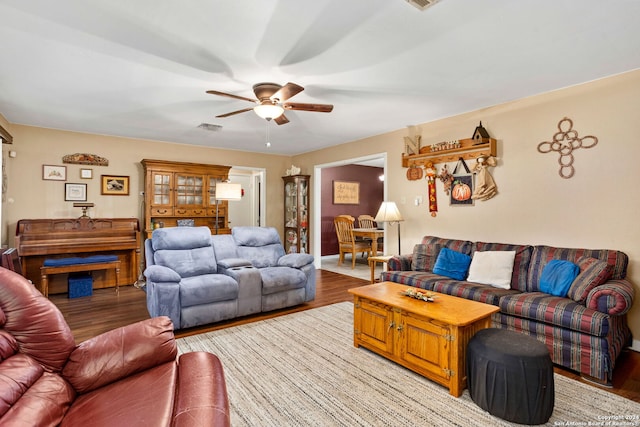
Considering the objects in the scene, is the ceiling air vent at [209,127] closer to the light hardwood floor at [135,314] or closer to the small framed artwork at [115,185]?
the small framed artwork at [115,185]

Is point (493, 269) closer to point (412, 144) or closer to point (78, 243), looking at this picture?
point (412, 144)

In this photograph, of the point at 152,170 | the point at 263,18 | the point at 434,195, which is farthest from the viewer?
the point at 152,170

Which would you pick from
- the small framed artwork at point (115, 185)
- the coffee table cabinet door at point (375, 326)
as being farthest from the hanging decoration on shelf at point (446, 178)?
the small framed artwork at point (115, 185)

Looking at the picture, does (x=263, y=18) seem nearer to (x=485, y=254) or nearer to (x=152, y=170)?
(x=485, y=254)

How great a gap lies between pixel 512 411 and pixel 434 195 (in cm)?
308

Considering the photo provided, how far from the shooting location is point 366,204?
893 cm

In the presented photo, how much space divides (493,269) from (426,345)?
5.06 ft

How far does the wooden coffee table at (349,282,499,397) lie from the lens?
219 cm

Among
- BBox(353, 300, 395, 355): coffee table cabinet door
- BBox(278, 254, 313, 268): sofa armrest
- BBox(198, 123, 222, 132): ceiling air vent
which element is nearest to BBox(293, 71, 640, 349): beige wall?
BBox(278, 254, 313, 268): sofa armrest

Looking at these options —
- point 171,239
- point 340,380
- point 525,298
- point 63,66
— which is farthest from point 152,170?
point 525,298

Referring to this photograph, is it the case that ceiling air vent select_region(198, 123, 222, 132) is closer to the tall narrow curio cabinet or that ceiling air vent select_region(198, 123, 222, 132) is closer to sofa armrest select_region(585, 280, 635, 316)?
the tall narrow curio cabinet

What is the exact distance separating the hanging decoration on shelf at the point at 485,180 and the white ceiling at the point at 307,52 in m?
0.68

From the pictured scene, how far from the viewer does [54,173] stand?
5.00m

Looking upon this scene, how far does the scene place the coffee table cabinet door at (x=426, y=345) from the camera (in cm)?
222
